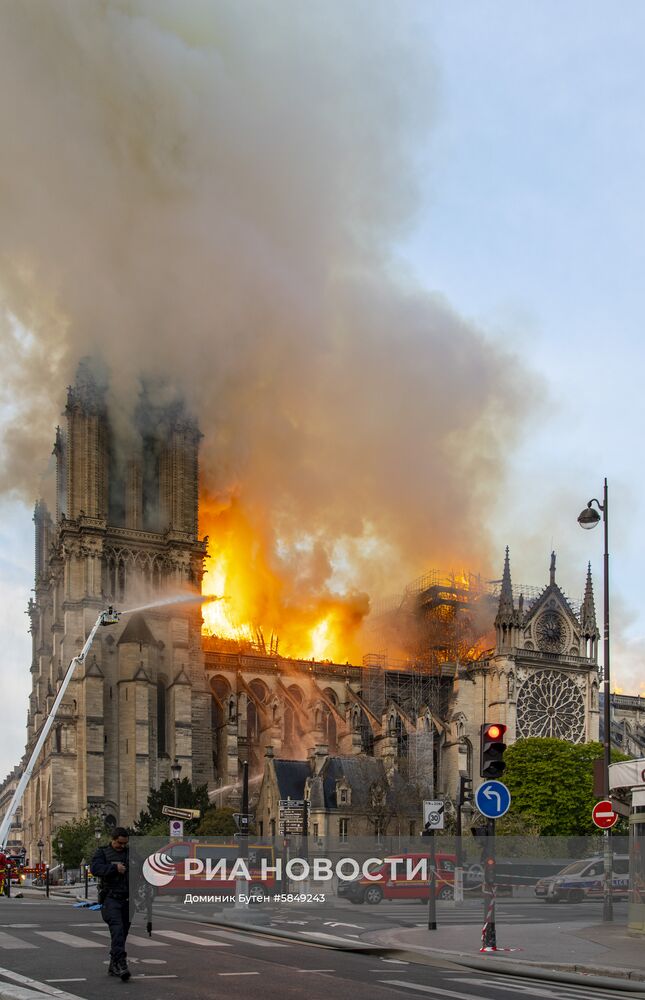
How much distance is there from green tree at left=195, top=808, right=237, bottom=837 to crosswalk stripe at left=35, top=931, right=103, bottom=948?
47562 mm

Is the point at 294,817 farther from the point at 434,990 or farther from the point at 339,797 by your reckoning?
the point at 434,990

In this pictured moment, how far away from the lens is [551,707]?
320 feet

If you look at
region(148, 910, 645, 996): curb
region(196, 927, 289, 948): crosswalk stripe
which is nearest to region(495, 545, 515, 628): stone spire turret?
region(196, 927, 289, 948): crosswalk stripe

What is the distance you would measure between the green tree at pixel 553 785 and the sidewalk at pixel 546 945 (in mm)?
53087

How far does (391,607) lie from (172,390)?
31812mm

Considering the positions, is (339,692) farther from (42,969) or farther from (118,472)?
(42,969)

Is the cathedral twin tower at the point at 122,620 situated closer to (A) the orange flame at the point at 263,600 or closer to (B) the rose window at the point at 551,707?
(A) the orange flame at the point at 263,600

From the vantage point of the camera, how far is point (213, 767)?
91.9m

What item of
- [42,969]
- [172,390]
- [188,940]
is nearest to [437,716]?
[172,390]

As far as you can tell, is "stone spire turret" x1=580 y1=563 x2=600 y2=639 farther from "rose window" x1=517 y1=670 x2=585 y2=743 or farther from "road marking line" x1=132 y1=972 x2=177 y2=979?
"road marking line" x1=132 y1=972 x2=177 y2=979

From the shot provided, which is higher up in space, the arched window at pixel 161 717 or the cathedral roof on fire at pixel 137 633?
the cathedral roof on fire at pixel 137 633

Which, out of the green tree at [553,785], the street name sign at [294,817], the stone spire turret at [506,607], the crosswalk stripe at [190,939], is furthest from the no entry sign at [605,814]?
the stone spire turret at [506,607]

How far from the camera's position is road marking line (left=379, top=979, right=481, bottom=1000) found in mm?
15539

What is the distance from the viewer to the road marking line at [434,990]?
612 inches
